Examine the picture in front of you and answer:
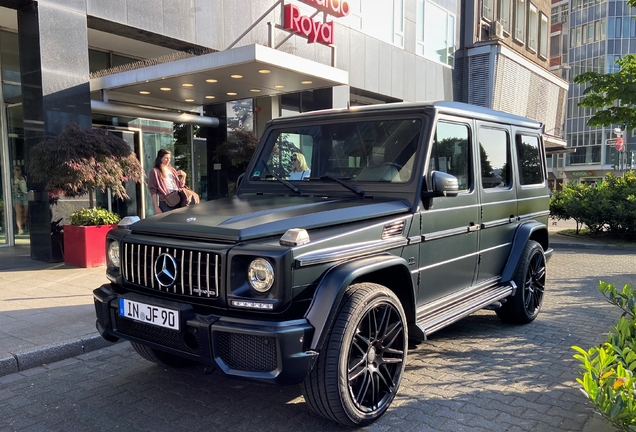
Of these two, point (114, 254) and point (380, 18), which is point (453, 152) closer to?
point (114, 254)

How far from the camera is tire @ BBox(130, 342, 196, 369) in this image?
3928mm

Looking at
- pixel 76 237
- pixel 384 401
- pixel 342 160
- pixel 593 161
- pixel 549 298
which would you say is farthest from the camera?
pixel 593 161

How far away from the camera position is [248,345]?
8.80ft

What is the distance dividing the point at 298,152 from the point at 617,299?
9.10 feet

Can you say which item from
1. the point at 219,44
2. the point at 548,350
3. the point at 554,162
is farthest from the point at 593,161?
the point at 548,350

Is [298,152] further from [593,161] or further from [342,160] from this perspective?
[593,161]

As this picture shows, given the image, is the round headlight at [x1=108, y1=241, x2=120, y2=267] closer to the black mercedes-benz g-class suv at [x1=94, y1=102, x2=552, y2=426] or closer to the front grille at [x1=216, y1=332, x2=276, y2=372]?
the black mercedes-benz g-class suv at [x1=94, y1=102, x2=552, y2=426]

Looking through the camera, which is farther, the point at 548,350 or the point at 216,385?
the point at 548,350

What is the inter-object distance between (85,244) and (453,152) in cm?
629

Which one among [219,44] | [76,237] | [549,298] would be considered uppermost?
[219,44]

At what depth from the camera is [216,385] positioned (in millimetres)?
3816

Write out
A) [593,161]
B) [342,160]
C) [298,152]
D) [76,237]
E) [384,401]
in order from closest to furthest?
[384,401]
[342,160]
[298,152]
[76,237]
[593,161]

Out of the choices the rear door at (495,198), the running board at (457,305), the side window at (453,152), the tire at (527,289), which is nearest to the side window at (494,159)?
the rear door at (495,198)

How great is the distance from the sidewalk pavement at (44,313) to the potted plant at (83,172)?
1.34 ft
